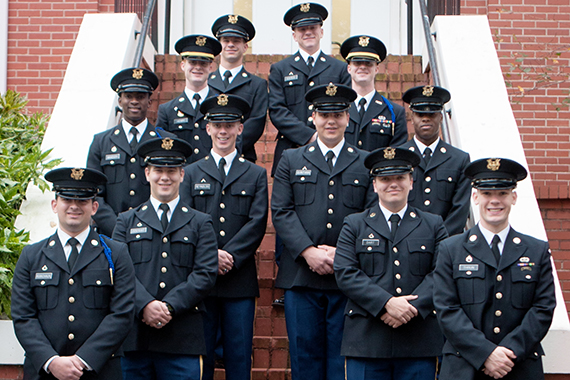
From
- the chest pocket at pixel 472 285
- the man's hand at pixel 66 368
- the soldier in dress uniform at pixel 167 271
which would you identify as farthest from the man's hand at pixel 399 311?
the man's hand at pixel 66 368

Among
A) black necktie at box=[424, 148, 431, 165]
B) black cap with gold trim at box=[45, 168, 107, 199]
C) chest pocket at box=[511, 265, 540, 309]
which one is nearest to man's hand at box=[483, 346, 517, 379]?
chest pocket at box=[511, 265, 540, 309]

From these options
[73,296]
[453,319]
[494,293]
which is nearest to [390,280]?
[453,319]

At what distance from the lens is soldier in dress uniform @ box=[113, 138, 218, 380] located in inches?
191

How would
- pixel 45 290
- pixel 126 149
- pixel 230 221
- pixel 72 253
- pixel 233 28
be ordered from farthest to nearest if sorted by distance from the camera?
pixel 233 28 → pixel 126 149 → pixel 230 221 → pixel 72 253 → pixel 45 290

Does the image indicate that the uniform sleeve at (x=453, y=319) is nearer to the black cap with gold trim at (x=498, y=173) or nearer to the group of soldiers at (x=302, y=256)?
the group of soldiers at (x=302, y=256)

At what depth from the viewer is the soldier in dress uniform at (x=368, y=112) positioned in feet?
19.9

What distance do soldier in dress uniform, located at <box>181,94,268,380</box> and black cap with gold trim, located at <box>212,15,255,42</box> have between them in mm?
1005

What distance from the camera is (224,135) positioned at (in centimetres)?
560

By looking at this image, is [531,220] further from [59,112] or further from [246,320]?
[59,112]

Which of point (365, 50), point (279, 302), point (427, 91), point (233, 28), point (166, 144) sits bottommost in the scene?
point (279, 302)

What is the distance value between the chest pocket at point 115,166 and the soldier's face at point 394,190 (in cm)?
186

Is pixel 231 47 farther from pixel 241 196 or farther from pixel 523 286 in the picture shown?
pixel 523 286

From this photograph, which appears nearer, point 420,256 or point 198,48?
point 420,256

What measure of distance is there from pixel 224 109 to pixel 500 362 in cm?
253
